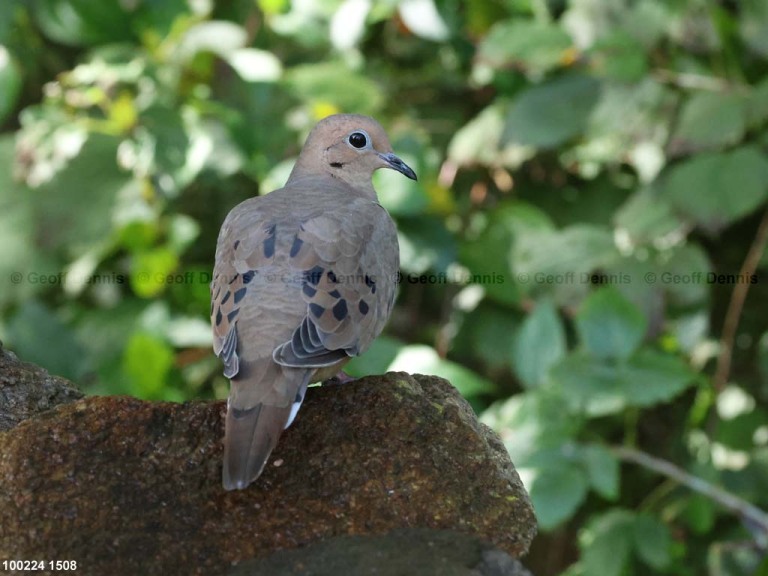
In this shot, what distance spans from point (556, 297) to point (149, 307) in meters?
1.93

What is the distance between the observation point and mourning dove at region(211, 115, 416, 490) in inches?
105

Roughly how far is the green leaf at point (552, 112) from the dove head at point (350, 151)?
115 cm

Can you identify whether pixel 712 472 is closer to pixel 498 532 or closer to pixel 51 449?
pixel 498 532

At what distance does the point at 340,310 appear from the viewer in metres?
3.02

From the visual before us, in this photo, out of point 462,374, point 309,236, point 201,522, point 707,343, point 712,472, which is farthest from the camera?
point 707,343

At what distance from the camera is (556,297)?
16.2 ft

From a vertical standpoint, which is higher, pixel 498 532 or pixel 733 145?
pixel 498 532

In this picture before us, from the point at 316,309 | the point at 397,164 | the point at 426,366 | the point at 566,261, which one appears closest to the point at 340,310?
the point at 316,309

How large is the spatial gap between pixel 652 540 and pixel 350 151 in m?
2.09

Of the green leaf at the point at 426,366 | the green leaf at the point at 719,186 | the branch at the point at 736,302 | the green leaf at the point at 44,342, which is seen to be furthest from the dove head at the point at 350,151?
the branch at the point at 736,302

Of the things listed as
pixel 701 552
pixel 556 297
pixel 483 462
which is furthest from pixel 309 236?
pixel 701 552

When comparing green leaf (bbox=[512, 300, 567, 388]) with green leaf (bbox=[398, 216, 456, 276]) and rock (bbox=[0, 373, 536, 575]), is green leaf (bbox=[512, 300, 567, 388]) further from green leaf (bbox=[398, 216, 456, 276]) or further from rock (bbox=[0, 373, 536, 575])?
rock (bbox=[0, 373, 536, 575])

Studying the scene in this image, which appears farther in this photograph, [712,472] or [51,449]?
[712,472]

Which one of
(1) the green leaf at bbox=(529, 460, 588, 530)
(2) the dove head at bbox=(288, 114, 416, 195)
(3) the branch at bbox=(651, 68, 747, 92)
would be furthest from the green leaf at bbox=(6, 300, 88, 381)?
(3) the branch at bbox=(651, 68, 747, 92)
